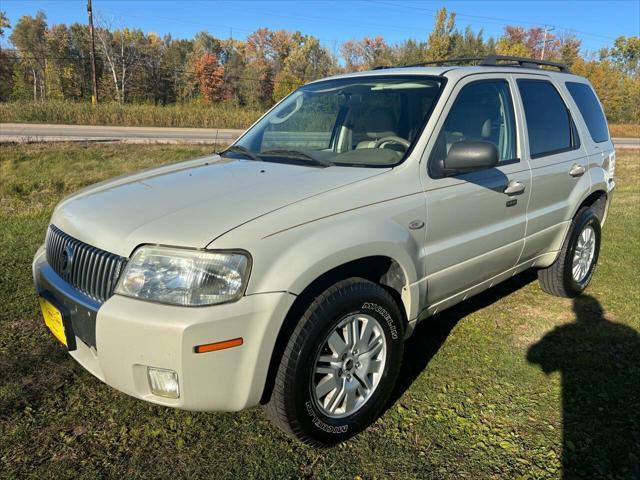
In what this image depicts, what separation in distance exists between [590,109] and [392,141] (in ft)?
8.72

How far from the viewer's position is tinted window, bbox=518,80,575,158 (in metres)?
3.72

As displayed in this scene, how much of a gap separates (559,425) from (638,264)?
3.68m

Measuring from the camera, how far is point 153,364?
80.7 inches

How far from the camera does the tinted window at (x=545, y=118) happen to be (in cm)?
372

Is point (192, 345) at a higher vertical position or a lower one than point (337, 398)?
higher

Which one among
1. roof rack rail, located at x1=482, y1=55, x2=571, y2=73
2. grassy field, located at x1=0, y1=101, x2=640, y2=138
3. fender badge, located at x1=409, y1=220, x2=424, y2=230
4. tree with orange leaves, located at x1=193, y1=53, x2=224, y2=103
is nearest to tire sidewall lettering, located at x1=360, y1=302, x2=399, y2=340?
fender badge, located at x1=409, y1=220, x2=424, y2=230

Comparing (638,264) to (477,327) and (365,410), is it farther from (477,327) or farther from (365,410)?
(365,410)

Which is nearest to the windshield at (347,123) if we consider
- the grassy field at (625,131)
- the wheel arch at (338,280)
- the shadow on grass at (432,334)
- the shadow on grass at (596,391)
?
the wheel arch at (338,280)

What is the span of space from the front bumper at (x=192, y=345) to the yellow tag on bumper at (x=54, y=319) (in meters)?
0.32

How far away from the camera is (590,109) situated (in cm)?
461

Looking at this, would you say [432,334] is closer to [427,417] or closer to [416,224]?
[427,417]

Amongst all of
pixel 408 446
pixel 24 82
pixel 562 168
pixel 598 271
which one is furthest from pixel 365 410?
pixel 24 82

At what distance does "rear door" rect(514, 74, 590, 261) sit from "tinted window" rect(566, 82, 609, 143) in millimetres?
290

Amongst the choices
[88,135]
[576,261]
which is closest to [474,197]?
[576,261]
